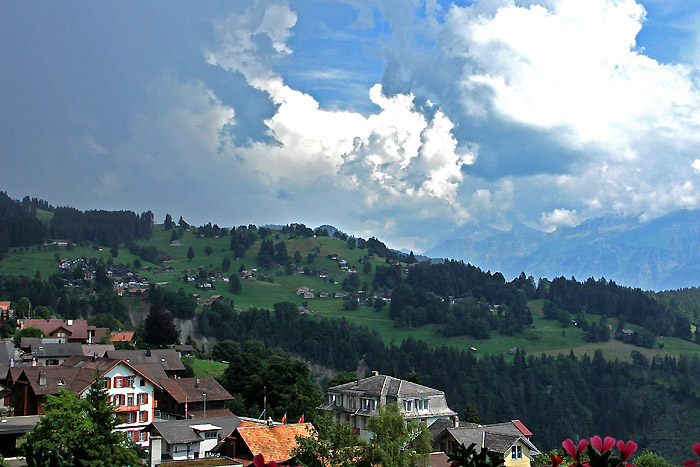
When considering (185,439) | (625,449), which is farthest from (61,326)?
(625,449)

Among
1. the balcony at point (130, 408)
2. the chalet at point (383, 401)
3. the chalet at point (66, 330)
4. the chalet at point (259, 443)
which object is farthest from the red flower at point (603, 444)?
the chalet at point (66, 330)

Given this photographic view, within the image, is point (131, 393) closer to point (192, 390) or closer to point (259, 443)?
point (192, 390)

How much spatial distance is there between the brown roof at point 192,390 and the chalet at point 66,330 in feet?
182

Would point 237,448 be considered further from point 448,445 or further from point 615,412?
point 615,412

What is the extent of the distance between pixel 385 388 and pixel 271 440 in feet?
122

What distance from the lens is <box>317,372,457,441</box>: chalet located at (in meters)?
80.1

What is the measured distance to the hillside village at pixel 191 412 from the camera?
155 feet

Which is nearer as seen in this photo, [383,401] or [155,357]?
[383,401]

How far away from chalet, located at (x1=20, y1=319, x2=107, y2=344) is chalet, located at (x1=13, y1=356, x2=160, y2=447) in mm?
62559

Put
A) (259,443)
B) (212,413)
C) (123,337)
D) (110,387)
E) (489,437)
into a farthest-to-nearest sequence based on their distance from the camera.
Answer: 1. (123,337)
2. (212,413)
3. (110,387)
4. (489,437)
5. (259,443)

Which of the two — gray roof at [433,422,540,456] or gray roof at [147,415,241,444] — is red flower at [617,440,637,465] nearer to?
gray roof at [433,422,540,456]

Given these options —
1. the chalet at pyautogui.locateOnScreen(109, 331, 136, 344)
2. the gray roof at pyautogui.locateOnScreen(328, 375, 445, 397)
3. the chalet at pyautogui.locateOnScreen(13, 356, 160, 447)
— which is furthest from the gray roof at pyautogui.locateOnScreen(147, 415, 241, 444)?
the chalet at pyautogui.locateOnScreen(109, 331, 136, 344)

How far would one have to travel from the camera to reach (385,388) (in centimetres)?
8206

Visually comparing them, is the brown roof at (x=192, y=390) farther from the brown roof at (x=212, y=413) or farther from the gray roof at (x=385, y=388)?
the gray roof at (x=385, y=388)
